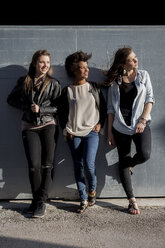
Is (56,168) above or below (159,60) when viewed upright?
below

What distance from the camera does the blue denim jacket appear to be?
11.3 ft

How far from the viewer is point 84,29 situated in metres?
3.76

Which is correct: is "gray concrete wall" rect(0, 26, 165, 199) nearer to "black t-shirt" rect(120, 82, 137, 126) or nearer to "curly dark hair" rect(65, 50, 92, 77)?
"curly dark hair" rect(65, 50, 92, 77)

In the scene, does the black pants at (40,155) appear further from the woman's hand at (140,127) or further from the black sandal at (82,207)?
the woman's hand at (140,127)

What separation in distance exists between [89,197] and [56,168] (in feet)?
1.83

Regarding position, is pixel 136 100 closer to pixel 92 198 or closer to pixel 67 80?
pixel 67 80

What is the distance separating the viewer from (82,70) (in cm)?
348

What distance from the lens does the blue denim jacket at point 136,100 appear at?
11.3 feet

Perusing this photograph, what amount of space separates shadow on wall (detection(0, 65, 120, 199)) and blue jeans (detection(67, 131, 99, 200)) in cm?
32

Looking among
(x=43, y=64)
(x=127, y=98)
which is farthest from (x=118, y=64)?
(x=43, y=64)

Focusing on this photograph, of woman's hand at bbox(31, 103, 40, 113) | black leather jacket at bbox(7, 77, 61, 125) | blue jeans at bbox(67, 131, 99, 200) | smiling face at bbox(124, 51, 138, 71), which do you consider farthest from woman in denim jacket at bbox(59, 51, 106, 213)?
smiling face at bbox(124, 51, 138, 71)

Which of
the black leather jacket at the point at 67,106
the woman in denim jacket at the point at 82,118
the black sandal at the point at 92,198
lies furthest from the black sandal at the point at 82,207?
the black leather jacket at the point at 67,106
